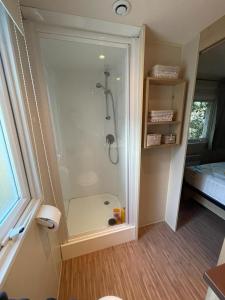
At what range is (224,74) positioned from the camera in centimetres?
256

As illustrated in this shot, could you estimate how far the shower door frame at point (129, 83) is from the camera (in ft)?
3.60

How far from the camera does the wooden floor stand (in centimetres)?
128

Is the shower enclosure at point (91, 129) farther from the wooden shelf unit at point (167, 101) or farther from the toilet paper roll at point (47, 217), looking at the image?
the toilet paper roll at point (47, 217)

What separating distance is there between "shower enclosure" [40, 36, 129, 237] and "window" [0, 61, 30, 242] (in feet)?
1.82

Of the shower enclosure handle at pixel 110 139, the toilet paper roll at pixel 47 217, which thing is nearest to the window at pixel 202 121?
the shower enclosure handle at pixel 110 139

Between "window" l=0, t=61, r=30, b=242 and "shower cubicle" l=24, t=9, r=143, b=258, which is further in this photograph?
"shower cubicle" l=24, t=9, r=143, b=258

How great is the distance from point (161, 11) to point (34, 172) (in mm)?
1492

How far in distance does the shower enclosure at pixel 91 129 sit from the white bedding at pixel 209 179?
1148mm

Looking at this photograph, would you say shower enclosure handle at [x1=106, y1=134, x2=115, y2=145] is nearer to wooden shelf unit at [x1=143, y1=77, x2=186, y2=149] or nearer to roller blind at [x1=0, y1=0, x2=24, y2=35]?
wooden shelf unit at [x1=143, y1=77, x2=186, y2=149]

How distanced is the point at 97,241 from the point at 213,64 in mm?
2908

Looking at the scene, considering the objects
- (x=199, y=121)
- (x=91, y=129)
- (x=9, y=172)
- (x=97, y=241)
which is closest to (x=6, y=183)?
(x=9, y=172)

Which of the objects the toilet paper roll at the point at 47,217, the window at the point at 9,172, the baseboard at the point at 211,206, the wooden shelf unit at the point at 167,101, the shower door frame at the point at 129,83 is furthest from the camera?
the baseboard at the point at 211,206

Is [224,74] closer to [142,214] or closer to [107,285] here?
[142,214]

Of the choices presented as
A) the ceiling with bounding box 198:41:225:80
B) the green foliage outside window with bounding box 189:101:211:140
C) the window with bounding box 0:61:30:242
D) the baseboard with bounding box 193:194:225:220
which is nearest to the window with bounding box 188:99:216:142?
the green foliage outside window with bounding box 189:101:211:140
